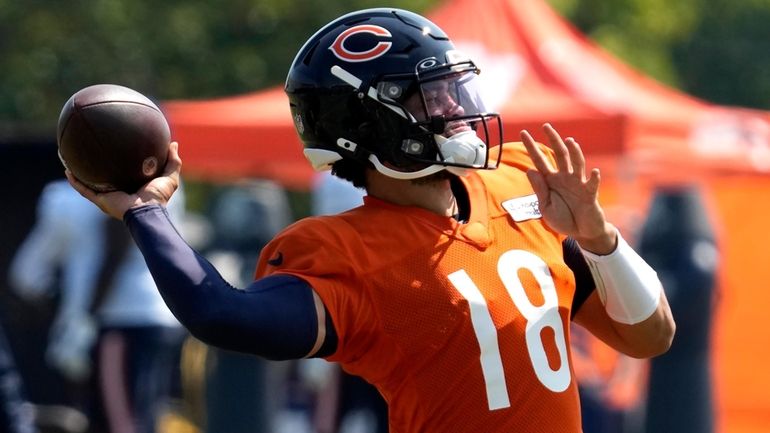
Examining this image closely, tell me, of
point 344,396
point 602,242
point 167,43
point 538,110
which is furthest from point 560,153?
point 167,43

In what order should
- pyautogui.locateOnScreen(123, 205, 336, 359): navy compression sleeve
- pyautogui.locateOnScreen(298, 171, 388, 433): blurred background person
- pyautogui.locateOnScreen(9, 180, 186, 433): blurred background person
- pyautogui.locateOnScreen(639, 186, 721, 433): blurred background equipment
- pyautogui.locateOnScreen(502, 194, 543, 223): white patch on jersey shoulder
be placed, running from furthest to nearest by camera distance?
1. pyautogui.locateOnScreen(639, 186, 721, 433): blurred background equipment
2. pyautogui.locateOnScreen(9, 180, 186, 433): blurred background person
3. pyautogui.locateOnScreen(298, 171, 388, 433): blurred background person
4. pyautogui.locateOnScreen(502, 194, 543, 223): white patch on jersey shoulder
5. pyautogui.locateOnScreen(123, 205, 336, 359): navy compression sleeve

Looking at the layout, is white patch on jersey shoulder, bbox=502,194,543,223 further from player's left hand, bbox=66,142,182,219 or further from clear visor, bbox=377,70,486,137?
player's left hand, bbox=66,142,182,219

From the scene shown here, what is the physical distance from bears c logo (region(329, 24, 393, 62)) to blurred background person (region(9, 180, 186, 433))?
138 inches

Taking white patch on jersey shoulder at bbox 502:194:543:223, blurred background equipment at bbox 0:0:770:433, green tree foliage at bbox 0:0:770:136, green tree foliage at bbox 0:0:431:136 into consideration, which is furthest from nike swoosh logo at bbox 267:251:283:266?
green tree foliage at bbox 0:0:431:136

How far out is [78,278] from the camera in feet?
21.6

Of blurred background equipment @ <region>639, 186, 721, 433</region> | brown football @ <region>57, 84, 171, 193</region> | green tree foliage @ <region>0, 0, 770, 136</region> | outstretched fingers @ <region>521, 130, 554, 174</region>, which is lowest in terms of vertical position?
green tree foliage @ <region>0, 0, 770, 136</region>

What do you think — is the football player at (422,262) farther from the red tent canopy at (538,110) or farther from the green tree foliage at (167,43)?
the green tree foliage at (167,43)

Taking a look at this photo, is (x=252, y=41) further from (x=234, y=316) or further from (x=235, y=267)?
(x=234, y=316)

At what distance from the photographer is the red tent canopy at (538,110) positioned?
7.60m

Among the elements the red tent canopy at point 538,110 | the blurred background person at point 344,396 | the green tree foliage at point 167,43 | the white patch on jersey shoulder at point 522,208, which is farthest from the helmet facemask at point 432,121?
the green tree foliage at point 167,43

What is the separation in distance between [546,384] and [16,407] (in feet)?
7.24

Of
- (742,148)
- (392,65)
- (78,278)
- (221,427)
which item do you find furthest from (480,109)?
(742,148)

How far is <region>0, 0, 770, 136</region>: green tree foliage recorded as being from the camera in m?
15.6

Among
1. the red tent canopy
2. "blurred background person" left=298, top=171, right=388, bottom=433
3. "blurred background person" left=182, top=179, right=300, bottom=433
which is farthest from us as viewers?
the red tent canopy
